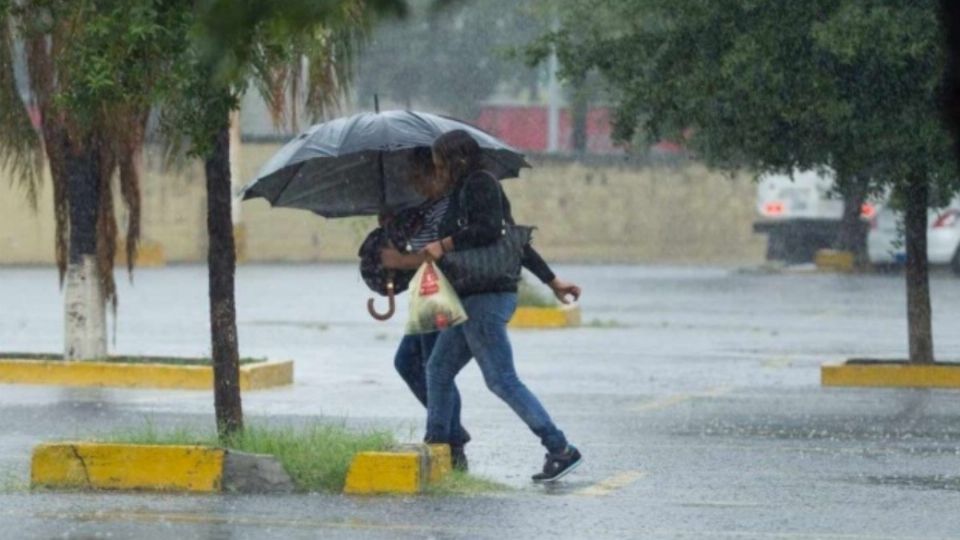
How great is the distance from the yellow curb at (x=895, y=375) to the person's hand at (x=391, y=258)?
772cm

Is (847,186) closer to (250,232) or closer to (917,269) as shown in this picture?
(917,269)

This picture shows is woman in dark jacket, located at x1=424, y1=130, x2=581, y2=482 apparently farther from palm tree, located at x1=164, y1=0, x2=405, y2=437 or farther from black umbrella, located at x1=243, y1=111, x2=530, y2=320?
palm tree, located at x1=164, y1=0, x2=405, y2=437

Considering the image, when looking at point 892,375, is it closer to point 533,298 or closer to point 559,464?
point 559,464

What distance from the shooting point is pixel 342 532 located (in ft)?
30.8

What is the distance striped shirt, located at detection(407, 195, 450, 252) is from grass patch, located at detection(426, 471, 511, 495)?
1178 mm

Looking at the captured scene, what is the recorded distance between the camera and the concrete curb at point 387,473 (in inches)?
417

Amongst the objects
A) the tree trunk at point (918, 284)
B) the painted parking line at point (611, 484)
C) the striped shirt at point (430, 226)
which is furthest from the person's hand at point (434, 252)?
the tree trunk at point (918, 284)

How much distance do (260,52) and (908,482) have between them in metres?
4.25

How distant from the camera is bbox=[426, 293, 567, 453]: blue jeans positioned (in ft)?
35.6

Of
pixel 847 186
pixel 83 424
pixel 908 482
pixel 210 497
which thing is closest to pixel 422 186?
pixel 210 497

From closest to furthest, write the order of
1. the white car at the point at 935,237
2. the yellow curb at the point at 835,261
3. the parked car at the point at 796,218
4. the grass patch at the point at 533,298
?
the grass patch at the point at 533,298
the white car at the point at 935,237
the yellow curb at the point at 835,261
the parked car at the point at 796,218

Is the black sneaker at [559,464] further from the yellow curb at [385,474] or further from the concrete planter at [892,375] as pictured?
the concrete planter at [892,375]

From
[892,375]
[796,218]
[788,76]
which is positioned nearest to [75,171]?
[788,76]

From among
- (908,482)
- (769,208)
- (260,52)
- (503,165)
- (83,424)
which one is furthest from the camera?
(769,208)
